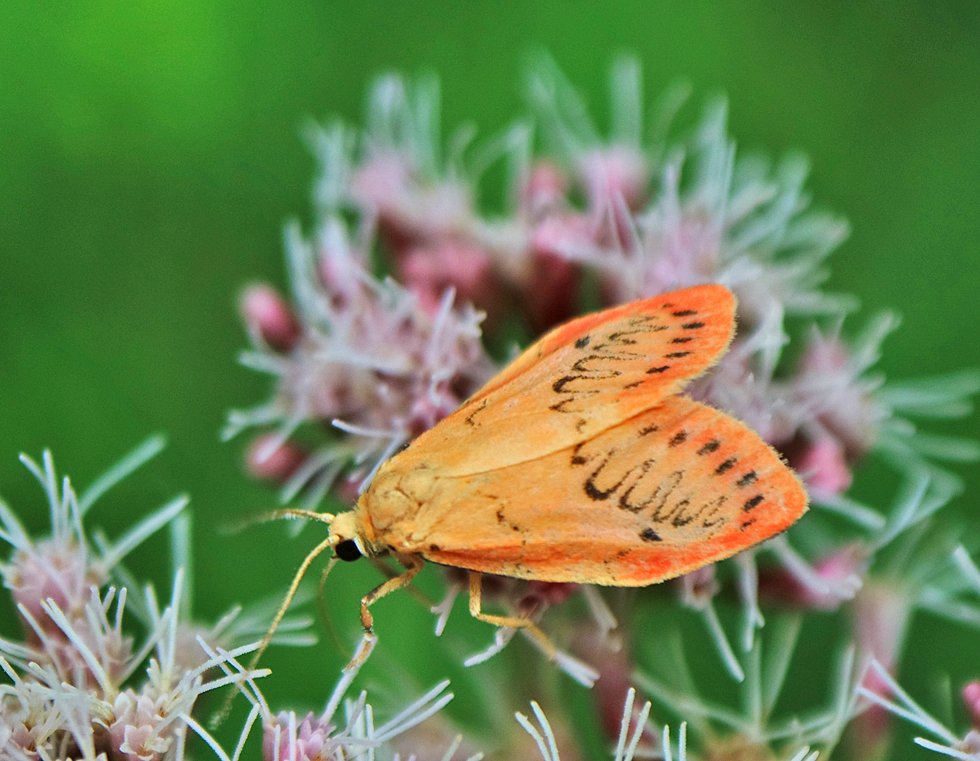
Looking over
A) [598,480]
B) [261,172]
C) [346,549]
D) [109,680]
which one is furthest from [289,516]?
[261,172]

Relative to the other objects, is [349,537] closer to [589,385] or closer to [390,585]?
[390,585]

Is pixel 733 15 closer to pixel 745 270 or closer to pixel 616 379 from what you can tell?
pixel 745 270

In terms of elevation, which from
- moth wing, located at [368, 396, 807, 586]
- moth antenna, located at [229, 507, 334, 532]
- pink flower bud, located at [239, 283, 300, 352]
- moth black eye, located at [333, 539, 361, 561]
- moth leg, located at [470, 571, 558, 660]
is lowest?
moth leg, located at [470, 571, 558, 660]

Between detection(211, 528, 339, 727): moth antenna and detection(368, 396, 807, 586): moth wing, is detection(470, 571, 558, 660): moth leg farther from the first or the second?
detection(211, 528, 339, 727): moth antenna

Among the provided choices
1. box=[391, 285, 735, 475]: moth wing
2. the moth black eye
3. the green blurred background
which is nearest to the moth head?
the moth black eye

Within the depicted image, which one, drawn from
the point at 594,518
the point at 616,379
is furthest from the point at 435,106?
the point at 594,518

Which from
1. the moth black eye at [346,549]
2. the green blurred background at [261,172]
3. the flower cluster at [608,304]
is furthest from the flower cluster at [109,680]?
the green blurred background at [261,172]

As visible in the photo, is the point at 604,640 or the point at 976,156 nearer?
the point at 604,640
